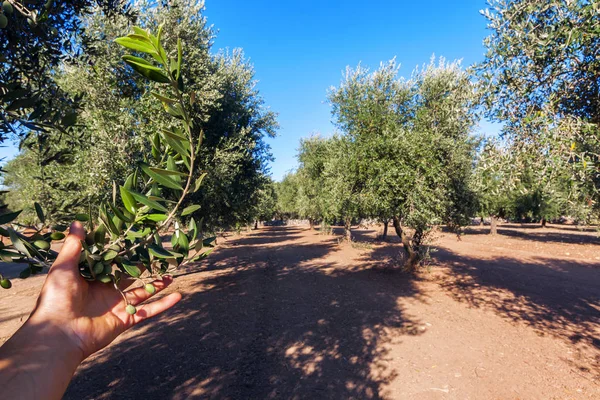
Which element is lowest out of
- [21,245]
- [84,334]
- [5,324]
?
[5,324]

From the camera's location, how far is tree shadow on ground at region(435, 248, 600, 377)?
8055 millimetres

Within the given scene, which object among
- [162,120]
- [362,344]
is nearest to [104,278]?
[362,344]

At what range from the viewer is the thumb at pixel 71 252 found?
162cm

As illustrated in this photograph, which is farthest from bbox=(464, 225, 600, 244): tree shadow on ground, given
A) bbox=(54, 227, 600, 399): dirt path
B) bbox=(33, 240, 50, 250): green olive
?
bbox=(33, 240, 50, 250): green olive

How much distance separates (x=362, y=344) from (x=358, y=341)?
0.17 m

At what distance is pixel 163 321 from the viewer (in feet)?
28.8

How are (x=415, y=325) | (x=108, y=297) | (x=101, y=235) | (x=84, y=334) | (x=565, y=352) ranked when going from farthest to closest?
(x=415, y=325)
(x=565, y=352)
(x=108, y=297)
(x=84, y=334)
(x=101, y=235)

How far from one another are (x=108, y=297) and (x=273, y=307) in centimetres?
857

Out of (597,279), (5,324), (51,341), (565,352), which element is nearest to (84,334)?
(51,341)

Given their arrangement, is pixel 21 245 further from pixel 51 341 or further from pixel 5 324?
pixel 5 324

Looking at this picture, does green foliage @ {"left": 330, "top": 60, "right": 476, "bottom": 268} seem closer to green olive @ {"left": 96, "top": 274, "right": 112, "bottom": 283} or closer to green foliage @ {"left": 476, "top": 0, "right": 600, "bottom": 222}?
green foliage @ {"left": 476, "top": 0, "right": 600, "bottom": 222}

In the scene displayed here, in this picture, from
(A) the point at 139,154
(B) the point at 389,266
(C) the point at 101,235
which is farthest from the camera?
(B) the point at 389,266

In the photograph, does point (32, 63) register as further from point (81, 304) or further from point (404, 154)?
point (404, 154)

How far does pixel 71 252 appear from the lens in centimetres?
163
